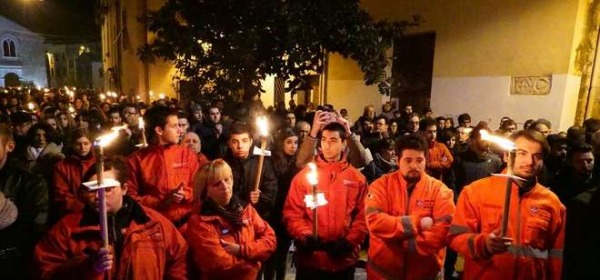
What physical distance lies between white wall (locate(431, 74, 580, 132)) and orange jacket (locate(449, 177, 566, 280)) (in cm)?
704

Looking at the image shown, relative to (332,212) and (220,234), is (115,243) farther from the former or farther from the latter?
(332,212)

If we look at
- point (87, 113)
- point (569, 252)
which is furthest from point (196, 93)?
point (569, 252)

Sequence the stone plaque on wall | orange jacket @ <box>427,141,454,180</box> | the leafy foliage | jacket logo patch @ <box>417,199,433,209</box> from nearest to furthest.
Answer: jacket logo patch @ <box>417,199,433,209</box>, orange jacket @ <box>427,141,454,180</box>, the leafy foliage, the stone plaque on wall

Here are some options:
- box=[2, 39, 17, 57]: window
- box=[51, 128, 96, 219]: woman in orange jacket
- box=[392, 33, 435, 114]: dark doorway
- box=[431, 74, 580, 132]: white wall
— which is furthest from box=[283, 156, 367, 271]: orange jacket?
box=[2, 39, 17, 57]: window

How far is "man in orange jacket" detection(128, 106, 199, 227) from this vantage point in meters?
3.67

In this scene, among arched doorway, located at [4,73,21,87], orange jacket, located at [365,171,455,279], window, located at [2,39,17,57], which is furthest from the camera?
window, located at [2,39,17,57]

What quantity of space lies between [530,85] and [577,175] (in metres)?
5.54

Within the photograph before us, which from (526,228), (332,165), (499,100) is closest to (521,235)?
(526,228)

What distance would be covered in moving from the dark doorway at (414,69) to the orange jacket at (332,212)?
813cm

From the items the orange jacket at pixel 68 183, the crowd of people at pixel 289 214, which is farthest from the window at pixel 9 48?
the orange jacket at pixel 68 183

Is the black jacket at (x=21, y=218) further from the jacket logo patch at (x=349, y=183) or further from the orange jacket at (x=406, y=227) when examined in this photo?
the orange jacket at (x=406, y=227)

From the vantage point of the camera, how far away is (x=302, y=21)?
5676mm

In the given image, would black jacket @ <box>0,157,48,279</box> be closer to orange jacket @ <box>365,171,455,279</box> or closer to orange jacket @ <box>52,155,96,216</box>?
orange jacket @ <box>52,155,96,216</box>

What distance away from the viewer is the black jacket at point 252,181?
4.00 metres
